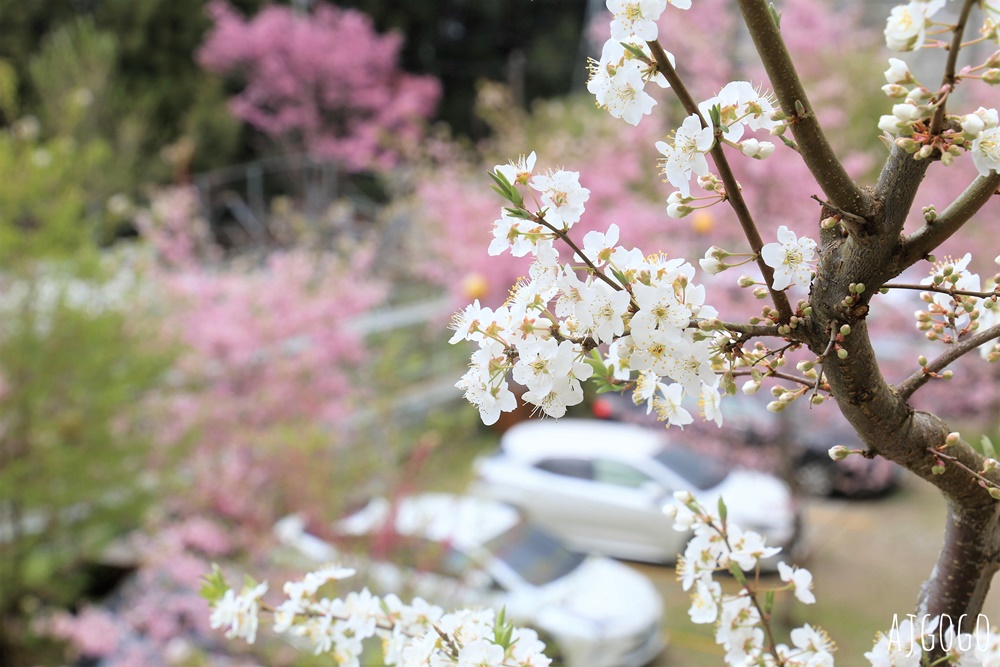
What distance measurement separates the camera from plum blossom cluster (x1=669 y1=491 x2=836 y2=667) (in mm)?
1267

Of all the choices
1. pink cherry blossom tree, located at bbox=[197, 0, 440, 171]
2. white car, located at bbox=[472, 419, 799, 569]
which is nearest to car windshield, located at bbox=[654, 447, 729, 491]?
white car, located at bbox=[472, 419, 799, 569]

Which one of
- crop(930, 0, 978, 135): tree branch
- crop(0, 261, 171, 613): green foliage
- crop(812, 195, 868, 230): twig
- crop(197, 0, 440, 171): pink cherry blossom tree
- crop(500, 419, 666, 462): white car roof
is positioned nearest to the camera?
crop(930, 0, 978, 135): tree branch

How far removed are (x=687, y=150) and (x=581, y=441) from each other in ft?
22.2

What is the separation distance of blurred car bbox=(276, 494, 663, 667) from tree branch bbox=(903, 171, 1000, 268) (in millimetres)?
3313

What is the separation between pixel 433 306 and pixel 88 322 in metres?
5.43

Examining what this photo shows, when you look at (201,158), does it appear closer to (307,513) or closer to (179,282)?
(179,282)

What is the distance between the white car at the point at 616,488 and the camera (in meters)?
6.93

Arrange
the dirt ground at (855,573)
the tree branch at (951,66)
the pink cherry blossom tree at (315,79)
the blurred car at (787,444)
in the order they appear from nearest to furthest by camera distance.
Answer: the tree branch at (951,66) → the dirt ground at (855,573) → the blurred car at (787,444) → the pink cherry blossom tree at (315,79)

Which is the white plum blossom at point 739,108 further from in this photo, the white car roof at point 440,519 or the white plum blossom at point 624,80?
the white car roof at point 440,519

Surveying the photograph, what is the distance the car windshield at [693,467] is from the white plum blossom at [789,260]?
20.9 ft

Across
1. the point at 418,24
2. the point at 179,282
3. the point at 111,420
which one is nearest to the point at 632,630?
the point at 111,420

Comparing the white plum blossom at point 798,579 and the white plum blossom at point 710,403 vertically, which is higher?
the white plum blossom at point 710,403

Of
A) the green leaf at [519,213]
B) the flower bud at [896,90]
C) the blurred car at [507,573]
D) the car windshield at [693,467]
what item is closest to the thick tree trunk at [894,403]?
the flower bud at [896,90]

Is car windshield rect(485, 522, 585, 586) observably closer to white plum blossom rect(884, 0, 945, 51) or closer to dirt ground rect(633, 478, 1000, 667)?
dirt ground rect(633, 478, 1000, 667)
